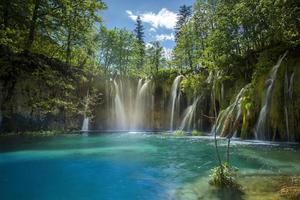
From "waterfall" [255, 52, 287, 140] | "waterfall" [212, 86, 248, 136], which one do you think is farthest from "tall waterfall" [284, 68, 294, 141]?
"waterfall" [212, 86, 248, 136]

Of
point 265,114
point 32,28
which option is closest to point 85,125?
point 32,28

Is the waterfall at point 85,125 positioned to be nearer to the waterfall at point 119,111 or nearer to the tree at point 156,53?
the waterfall at point 119,111

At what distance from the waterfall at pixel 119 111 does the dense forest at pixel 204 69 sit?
3.20 metres

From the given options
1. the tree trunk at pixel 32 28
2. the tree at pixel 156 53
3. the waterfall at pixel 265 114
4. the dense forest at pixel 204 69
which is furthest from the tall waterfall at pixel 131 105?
the tree trunk at pixel 32 28

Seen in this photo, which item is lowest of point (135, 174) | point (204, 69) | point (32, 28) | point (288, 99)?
point (135, 174)

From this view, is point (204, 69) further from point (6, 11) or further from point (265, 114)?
point (6, 11)

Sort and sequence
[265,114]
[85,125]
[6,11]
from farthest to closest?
[85,125], [265,114], [6,11]

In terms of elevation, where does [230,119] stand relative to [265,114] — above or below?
below

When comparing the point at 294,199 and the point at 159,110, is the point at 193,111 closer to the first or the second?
the point at 159,110

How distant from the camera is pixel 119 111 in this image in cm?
3784

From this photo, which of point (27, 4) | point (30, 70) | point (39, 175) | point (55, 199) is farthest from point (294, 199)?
point (27, 4)

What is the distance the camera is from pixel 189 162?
11.6m

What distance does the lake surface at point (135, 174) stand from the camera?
7258 millimetres

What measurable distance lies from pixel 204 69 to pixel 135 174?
25.2 m
